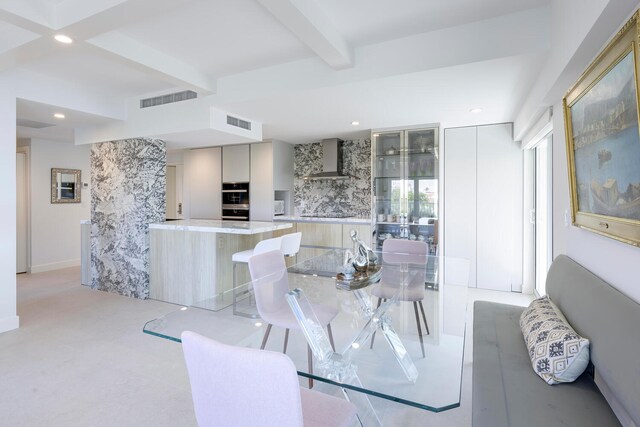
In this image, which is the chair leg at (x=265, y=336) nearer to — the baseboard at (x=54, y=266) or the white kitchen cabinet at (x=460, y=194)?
the white kitchen cabinet at (x=460, y=194)

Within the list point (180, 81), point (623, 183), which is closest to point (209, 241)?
point (180, 81)

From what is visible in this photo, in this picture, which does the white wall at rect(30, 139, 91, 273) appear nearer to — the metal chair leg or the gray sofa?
the metal chair leg

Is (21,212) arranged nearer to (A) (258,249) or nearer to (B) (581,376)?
(A) (258,249)

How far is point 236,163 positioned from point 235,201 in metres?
0.65

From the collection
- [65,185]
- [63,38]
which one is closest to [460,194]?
[63,38]

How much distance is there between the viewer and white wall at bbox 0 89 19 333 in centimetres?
315

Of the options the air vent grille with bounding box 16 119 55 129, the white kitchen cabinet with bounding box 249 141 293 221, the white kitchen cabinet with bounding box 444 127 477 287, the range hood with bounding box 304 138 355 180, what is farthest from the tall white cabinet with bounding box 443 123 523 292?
the air vent grille with bounding box 16 119 55 129

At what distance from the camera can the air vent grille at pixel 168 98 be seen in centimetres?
375

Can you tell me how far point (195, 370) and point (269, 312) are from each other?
3.83 feet

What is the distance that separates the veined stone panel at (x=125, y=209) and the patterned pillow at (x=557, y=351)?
422 cm

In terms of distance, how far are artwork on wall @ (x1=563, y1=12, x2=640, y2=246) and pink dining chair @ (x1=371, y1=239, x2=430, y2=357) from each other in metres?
1.04

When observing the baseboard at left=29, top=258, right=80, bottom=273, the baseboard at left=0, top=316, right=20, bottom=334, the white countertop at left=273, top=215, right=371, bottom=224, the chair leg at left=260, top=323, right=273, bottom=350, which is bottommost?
the baseboard at left=0, top=316, right=20, bottom=334

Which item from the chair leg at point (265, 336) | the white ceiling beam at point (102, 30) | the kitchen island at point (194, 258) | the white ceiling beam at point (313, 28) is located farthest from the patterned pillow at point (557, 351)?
the kitchen island at point (194, 258)

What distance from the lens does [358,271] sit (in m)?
2.68
